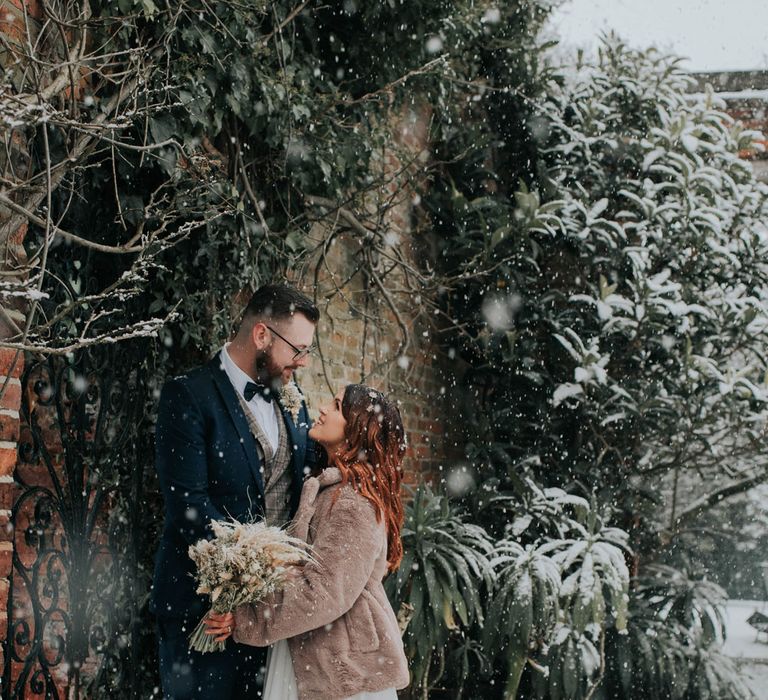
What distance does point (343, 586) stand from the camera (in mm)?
2385


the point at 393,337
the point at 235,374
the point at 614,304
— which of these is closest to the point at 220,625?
the point at 235,374

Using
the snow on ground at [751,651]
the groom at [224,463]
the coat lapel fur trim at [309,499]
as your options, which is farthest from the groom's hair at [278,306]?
the snow on ground at [751,651]

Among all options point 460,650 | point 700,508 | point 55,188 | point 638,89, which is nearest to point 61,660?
point 55,188

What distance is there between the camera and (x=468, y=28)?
Answer: 16.4 feet

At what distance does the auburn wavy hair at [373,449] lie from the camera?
253cm

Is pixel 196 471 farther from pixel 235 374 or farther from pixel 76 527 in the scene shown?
pixel 76 527

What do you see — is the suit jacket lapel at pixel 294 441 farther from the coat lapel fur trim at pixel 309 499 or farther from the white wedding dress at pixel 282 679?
the white wedding dress at pixel 282 679

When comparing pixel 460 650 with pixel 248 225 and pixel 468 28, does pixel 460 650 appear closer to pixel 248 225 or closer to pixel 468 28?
pixel 248 225

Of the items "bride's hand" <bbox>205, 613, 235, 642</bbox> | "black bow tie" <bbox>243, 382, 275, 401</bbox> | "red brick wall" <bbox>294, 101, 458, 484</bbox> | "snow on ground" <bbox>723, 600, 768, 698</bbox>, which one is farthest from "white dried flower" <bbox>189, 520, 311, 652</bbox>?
"snow on ground" <bbox>723, 600, 768, 698</bbox>

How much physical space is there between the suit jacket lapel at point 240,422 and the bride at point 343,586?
18 cm

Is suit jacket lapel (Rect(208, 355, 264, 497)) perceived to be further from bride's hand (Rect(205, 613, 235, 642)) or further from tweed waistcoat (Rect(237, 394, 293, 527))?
bride's hand (Rect(205, 613, 235, 642))

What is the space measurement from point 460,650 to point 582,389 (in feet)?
5.73

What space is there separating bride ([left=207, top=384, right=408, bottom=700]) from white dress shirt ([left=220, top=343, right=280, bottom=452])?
10.8 inches

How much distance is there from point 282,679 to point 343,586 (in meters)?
0.37
